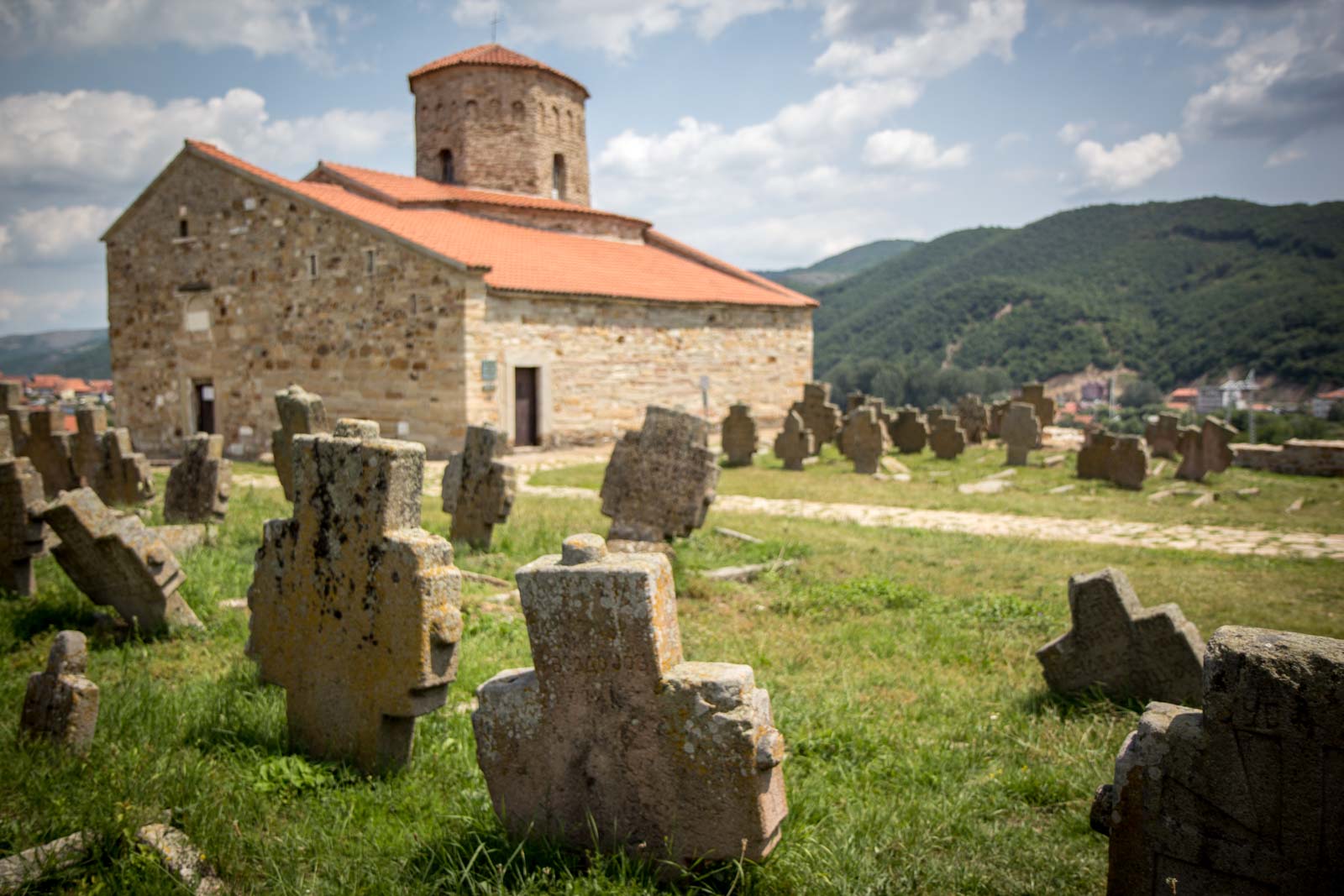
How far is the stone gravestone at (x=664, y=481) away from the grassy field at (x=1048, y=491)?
219 inches

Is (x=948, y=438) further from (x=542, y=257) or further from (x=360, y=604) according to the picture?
(x=360, y=604)

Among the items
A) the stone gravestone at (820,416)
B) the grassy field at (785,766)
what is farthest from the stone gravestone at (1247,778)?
the stone gravestone at (820,416)

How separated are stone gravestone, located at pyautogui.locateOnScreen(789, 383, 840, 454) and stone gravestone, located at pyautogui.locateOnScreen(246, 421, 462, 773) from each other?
1661cm

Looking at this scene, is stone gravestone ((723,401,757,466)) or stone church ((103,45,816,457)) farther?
stone church ((103,45,816,457))

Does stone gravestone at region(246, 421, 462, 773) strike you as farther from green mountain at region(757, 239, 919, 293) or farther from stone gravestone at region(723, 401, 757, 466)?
green mountain at region(757, 239, 919, 293)

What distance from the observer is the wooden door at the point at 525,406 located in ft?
63.6

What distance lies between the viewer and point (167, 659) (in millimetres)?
4926

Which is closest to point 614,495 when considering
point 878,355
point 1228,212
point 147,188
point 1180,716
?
point 1180,716

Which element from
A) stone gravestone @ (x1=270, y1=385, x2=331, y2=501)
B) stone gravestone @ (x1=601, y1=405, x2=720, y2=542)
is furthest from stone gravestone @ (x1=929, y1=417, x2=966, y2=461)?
stone gravestone @ (x1=270, y1=385, x2=331, y2=501)

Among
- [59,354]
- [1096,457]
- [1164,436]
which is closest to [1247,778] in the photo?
[1096,457]

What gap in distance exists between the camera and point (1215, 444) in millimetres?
14781

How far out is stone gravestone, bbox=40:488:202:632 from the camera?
509 cm

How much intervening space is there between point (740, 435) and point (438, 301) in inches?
273

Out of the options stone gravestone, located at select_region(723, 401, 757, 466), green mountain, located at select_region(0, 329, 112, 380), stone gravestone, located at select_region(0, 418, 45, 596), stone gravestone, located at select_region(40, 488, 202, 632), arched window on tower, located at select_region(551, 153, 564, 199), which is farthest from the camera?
green mountain, located at select_region(0, 329, 112, 380)
